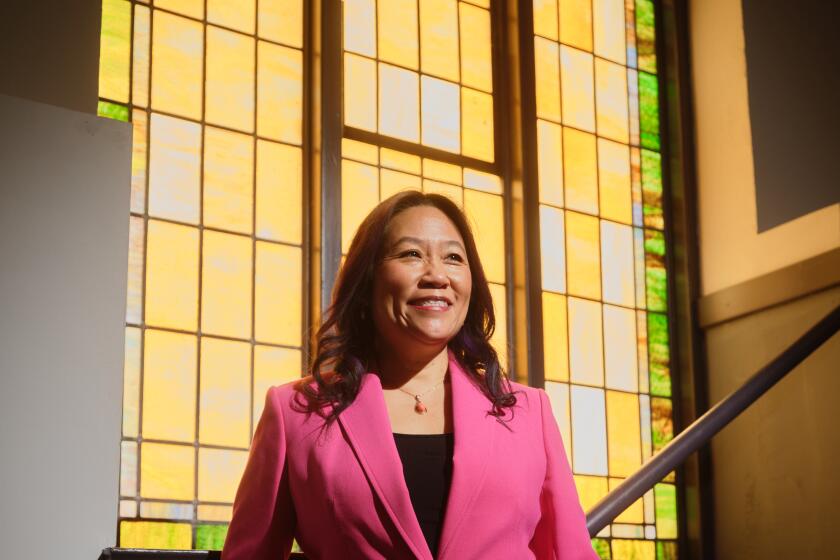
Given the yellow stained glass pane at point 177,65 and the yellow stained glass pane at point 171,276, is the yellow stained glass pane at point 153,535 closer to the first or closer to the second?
the yellow stained glass pane at point 171,276

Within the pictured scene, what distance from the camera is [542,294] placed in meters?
5.54

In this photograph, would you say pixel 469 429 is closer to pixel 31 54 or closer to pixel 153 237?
pixel 31 54

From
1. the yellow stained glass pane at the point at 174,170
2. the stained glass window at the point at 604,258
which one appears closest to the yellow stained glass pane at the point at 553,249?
the stained glass window at the point at 604,258

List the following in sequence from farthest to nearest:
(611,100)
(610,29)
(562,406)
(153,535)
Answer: (610,29), (611,100), (562,406), (153,535)

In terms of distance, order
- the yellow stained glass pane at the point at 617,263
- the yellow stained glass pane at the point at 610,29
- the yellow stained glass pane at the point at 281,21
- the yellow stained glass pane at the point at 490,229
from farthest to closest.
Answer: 1. the yellow stained glass pane at the point at 610,29
2. the yellow stained glass pane at the point at 617,263
3. the yellow stained glass pane at the point at 490,229
4. the yellow stained glass pane at the point at 281,21

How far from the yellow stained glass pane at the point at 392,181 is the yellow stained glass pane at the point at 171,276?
0.97 metres

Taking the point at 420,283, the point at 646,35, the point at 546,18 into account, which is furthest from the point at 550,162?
the point at 420,283

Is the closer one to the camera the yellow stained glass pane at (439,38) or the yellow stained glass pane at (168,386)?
the yellow stained glass pane at (168,386)

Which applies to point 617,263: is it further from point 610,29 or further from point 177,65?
point 177,65

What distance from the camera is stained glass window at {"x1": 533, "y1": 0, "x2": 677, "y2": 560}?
18.4 ft

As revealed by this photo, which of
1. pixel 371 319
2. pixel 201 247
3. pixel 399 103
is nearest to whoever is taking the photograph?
pixel 371 319

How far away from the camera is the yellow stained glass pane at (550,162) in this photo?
5.71m

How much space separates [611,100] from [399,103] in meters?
1.26

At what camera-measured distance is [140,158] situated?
15.0 feet
